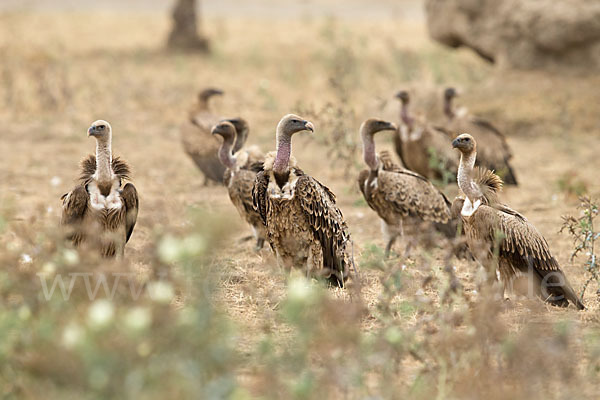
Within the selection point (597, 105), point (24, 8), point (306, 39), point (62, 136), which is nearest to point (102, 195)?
point (62, 136)

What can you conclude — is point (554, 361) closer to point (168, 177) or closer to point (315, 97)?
point (168, 177)

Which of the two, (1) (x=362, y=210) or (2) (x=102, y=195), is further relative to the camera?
(1) (x=362, y=210)

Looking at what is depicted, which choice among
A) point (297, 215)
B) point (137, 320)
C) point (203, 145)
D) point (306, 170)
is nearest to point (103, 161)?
point (297, 215)

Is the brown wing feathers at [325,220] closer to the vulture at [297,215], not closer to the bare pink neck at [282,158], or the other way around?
the vulture at [297,215]

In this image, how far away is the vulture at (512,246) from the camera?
5520 millimetres

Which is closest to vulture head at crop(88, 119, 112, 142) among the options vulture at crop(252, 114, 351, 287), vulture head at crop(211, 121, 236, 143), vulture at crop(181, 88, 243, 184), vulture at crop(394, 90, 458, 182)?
vulture at crop(252, 114, 351, 287)

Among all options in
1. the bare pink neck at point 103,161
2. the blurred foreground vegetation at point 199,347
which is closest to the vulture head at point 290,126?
the bare pink neck at point 103,161

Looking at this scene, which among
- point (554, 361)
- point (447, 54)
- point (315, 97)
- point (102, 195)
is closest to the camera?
point (554, 361)

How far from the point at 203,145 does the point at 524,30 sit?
522 cm

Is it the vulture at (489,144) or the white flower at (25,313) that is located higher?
the vulture at (489,144)

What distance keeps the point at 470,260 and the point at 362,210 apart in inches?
78.8

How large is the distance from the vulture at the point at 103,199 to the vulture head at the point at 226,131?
2.10 m

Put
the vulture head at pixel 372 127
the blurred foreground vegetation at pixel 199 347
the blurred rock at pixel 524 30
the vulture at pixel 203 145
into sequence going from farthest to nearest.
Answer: the blurred rock at pixel 524 30
the vulture at pixel 203 145
the vulture head at pixel 372 127
the blurred foreground vegetation at pixel 199 347

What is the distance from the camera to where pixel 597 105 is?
38.4 feet
